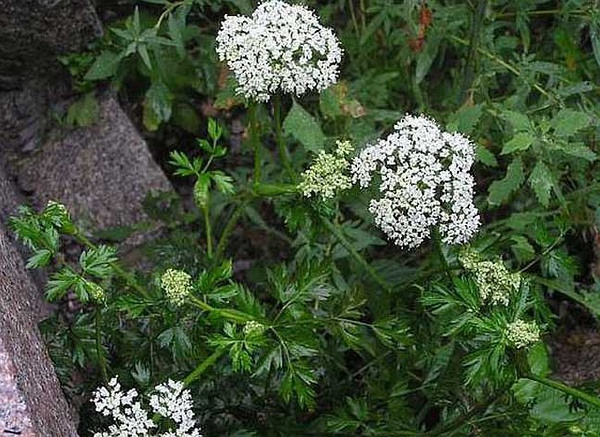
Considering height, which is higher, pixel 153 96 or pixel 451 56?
pixel 153 96

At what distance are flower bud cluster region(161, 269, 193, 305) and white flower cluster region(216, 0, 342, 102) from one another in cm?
50

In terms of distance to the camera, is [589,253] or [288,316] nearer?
[288,316]

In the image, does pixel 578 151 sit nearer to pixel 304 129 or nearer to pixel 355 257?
pixel 355 257

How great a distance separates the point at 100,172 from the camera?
410 centimetres

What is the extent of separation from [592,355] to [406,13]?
1.36 m

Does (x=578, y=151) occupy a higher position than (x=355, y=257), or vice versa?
(x=578, y=151)

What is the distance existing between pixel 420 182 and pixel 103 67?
1544mm

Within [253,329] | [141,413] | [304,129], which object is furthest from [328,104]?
[141,413]

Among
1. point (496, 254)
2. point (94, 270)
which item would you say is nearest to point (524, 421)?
point (496, 254)

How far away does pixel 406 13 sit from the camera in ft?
11.2

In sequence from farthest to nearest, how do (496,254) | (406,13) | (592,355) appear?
1. (592,355)
2. (406,13)
3. (496,254)

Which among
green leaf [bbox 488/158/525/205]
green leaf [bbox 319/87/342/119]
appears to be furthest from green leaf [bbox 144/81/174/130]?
green leaf [bbox 488/158/525/205]

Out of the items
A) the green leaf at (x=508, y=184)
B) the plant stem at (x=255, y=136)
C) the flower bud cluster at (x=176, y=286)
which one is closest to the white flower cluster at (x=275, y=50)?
the plant stem at (x=255, y=136)

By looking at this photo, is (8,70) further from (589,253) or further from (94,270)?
(589,253)
